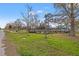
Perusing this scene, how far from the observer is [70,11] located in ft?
5.43

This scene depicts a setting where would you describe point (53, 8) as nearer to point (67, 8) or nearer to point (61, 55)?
point (67, 8)

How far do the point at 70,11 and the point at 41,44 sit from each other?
0.30 m

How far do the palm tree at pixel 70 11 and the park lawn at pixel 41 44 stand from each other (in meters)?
0.08

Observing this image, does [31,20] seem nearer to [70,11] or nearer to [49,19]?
[49,19]

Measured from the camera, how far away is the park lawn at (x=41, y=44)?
1.61 meters

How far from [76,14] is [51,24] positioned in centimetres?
18

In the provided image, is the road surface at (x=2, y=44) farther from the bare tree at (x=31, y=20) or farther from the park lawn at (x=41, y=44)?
the bare tree at (x=31, y=20)

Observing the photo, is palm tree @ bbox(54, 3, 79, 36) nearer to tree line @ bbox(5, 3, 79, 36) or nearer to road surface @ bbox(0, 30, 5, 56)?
tree line @ bbox(5, 3, 79, 36)

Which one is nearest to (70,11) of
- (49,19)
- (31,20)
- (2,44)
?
(49,19)

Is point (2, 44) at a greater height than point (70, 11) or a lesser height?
lesser

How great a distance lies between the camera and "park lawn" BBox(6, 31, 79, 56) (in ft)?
5.30

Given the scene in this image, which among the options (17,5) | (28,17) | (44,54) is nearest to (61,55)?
(44,54)

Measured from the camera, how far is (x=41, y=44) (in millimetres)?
1630

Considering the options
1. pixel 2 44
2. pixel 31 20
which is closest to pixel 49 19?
pixel 31 20
